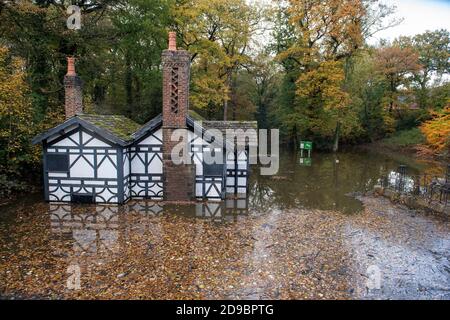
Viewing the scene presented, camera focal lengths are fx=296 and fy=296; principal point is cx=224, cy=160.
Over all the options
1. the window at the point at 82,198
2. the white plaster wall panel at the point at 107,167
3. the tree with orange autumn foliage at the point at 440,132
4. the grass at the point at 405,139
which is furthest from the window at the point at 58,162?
the grass at the point at 405,139

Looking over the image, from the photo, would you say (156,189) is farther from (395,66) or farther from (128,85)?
(395,66)

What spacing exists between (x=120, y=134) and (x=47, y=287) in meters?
7.33

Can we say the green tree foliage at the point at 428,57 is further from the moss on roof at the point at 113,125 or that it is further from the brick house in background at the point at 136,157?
the moss on roof at the point at 113,125

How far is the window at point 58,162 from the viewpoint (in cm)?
1224

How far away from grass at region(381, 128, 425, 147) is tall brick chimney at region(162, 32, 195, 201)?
29.7 m

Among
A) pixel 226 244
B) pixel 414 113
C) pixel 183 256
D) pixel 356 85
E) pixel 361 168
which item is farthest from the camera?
pixel 414 113

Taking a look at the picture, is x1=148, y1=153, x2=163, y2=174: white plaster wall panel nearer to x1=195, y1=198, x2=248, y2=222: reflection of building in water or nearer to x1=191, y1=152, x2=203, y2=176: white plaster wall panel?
x1=191, y1=152, x2=203, y2=176: white plaster wall panel

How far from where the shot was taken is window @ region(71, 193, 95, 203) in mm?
12344

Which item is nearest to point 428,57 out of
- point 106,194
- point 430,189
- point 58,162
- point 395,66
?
point 395,66

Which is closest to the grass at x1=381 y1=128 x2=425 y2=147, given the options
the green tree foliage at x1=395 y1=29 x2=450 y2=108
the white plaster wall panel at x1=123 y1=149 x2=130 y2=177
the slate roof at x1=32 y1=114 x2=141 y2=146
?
the green tree foliage at x1=395 y1=29 x2=450 y2=108

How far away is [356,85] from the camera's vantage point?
34156mm

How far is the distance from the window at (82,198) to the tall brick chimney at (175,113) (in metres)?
3.03
